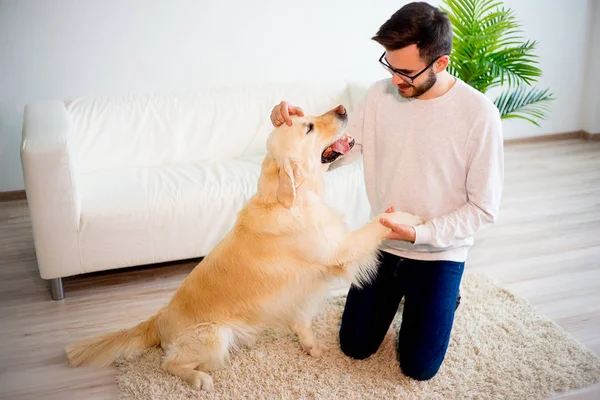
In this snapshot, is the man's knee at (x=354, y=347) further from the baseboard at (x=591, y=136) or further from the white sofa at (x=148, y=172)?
the baseboard at (x=591, y=136)

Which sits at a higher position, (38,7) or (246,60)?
(38,7)

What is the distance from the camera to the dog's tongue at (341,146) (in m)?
2.21

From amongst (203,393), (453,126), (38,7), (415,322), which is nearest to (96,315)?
(203,393)

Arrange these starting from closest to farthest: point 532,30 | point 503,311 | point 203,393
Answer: point 203,393 < point 503,311 < point 532,30

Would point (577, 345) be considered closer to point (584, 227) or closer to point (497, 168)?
point (497, 168)

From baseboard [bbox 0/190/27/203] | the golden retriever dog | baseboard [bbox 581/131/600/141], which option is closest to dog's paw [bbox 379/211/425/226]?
the golden retriever dog

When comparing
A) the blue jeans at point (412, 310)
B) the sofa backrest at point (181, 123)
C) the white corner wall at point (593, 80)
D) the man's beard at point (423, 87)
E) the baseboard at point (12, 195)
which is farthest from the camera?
the white corner wall at point (593, 80)

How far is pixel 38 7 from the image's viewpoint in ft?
12.1

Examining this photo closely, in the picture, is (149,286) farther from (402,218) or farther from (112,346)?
(402,218)

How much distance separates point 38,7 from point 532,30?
12.0ft

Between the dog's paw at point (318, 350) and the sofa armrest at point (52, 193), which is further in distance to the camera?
the sofa armrest at point (52, 193)

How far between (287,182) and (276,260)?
324 millimetres

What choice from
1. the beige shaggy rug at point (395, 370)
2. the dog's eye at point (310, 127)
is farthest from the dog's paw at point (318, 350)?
the dog's eye at point (310, 127)

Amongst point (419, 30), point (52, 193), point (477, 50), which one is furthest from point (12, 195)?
point (419, 30)
